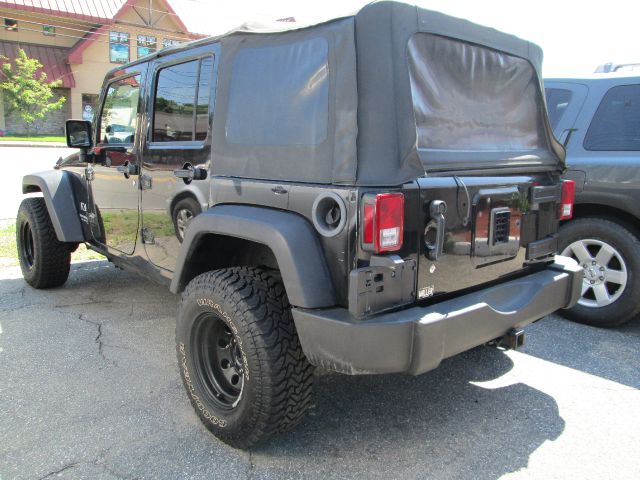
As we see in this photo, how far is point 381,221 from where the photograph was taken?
2.18 m

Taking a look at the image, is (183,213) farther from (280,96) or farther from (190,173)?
(280,96)

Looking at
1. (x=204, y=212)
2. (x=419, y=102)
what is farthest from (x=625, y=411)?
(x=204, y=212)

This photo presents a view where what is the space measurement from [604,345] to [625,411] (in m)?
1.03

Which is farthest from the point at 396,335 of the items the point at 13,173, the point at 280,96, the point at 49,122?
the point at 49,122

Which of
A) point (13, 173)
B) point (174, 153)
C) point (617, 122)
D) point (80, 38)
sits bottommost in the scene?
point (13, 173)

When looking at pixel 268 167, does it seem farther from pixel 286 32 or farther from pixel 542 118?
pixel 542 118

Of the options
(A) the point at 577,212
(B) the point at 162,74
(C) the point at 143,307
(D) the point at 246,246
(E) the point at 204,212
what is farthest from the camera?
(C) the point at 143,307

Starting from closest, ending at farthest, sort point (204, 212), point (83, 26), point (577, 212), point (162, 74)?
point (204, 212) → point (162, 74) → point (577, 212) → point (83, 26)

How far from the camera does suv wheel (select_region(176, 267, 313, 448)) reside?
2.44 m

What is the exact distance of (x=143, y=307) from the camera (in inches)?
191

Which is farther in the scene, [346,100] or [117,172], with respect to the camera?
[117,172]

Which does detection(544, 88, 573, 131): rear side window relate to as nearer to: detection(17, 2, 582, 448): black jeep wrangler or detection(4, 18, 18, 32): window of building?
detection(17, 2, 582, 448): black jeep wrangler

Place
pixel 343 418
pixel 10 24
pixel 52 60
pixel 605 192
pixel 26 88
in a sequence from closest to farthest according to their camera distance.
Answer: pixel 343 418, pixel 605 192, pixel 26 88, pixel 10 24, pixel 52 60

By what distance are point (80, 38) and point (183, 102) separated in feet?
113
